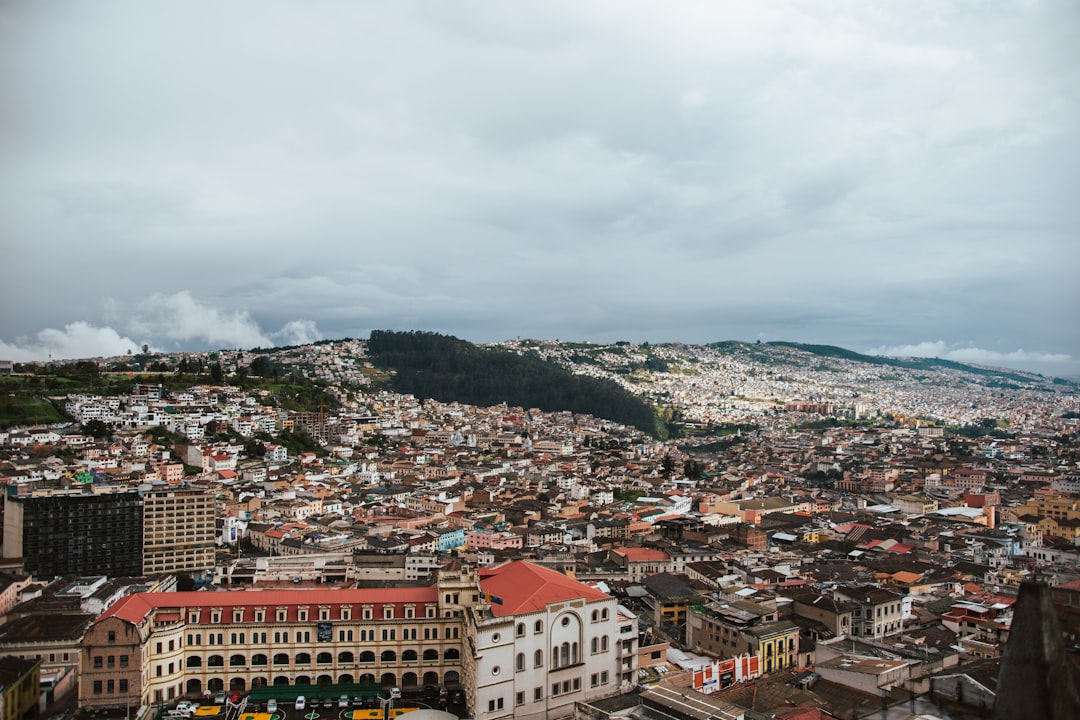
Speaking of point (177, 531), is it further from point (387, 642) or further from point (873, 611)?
point (873, 611)

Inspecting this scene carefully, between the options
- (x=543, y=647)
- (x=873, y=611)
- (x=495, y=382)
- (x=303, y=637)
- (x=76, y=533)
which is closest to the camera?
(x=543, y=647)

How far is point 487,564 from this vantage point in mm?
32938

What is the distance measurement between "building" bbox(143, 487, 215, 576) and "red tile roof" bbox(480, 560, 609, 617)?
57.9 feet

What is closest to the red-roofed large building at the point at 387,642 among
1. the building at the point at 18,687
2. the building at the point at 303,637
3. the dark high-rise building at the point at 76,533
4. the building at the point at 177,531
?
the building at the point at 303,637

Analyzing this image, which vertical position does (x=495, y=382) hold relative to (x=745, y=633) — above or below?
above

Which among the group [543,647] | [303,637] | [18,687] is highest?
[543,647]

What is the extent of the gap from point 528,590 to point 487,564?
526 inches

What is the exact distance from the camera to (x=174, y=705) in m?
→ 19.9

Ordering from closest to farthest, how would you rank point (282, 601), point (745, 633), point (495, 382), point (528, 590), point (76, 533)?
point (528, 590) < point (282, 601) < point (745, 633) < point (76, 533) < point (495, 382)

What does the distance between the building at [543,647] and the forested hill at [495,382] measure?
8146 centimetres

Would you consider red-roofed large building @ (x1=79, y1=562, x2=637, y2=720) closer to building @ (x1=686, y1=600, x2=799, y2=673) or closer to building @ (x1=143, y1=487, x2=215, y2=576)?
building @ (x1=686, y1=600, x2=799, y2=673)

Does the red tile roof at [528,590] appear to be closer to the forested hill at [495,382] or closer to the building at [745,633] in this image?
the building at [745,633]

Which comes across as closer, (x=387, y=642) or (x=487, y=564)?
(x=387, y=642)

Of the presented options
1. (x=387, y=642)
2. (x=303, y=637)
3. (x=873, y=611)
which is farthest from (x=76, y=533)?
(x=873, y=611)
